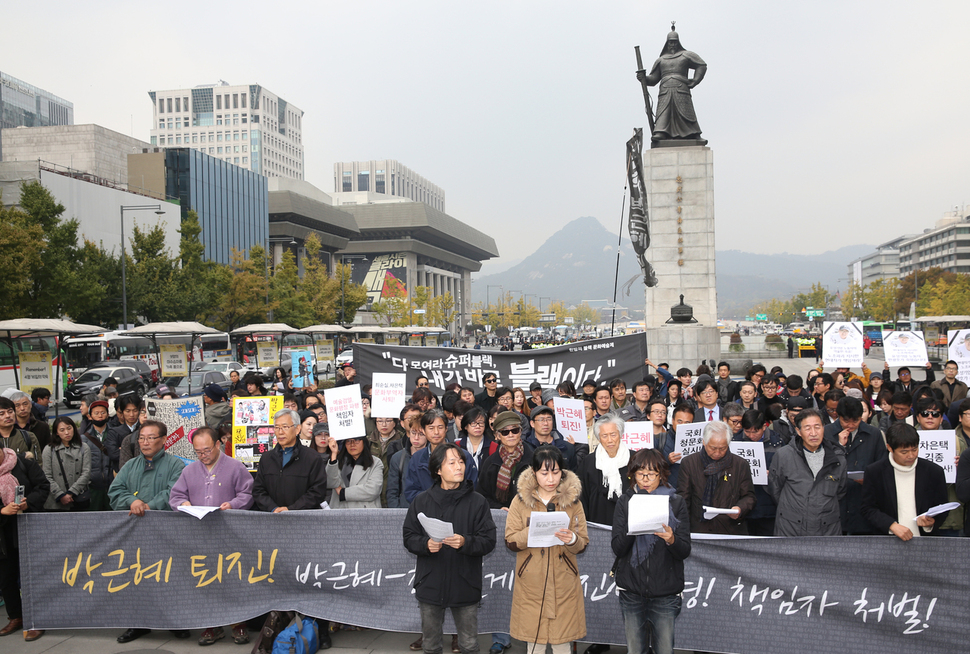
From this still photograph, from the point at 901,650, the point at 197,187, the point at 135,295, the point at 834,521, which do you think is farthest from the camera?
the point at 197,187

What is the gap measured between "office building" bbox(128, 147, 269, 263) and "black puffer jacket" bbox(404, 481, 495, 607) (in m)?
59.1

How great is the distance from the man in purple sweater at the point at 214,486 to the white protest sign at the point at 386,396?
1657 mm

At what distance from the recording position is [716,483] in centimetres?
554

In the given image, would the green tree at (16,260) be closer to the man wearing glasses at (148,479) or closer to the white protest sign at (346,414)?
the man wearing glasses at (148,479)

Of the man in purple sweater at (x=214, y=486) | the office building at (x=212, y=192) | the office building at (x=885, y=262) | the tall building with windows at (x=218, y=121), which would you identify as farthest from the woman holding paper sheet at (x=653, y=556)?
the office building at (x=885, y=262)

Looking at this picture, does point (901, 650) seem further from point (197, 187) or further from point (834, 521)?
point (197, 187)

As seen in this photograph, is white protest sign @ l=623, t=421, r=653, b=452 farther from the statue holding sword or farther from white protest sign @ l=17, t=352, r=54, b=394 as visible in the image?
white protest sign @ l=17, t=352, r=54, b=394

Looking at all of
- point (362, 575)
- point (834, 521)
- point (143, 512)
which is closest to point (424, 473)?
point (362, 575)

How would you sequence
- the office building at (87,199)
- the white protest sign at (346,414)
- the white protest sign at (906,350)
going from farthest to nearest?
the office building at (87,199) → the white protest sign at (906,350) → the white protest sign at (346,414)

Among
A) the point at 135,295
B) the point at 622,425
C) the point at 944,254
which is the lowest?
the point at 622,425

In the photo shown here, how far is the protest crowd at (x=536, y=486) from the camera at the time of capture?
4.52 meters

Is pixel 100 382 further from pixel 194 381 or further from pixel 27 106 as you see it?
pixel 27 106

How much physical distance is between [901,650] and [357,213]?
112573 millimetres

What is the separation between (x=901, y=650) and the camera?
499 centimetres
